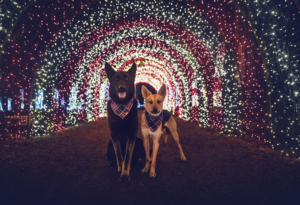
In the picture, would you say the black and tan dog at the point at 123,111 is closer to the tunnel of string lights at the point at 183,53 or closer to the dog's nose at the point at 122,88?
the dog's nose at the point at 122,88

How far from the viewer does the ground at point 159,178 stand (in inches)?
99.7

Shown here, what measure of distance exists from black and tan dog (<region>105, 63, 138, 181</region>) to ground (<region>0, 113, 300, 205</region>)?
1.50ft

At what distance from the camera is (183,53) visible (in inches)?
398

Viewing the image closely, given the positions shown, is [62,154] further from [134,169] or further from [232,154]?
[232,154]

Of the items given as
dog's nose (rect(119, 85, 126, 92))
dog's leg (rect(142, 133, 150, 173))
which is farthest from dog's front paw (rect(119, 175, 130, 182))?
dog's nose (rect(119, 85, 126, 92))

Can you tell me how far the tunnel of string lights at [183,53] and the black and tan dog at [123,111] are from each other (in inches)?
138

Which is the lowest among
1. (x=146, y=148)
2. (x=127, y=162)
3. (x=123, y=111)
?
(x=127, y=162)

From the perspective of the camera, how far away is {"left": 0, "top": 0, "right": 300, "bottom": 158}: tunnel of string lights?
465 centimetres

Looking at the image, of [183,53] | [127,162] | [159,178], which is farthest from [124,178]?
[183,53]

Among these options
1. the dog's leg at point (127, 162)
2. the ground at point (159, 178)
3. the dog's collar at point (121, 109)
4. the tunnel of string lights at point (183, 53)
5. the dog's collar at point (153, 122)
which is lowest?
the ground at point (159, 178)

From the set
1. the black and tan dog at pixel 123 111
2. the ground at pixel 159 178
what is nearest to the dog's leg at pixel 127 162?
the black and tan dog at pixel 123 111

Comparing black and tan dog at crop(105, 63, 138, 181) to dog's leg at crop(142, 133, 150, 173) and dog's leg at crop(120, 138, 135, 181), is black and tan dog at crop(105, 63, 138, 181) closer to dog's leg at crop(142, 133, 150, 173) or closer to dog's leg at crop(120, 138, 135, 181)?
dog's leg at crop(120, 138, 135, 181)

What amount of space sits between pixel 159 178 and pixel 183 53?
7.92m

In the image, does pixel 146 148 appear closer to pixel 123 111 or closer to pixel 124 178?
pixel 124 178
